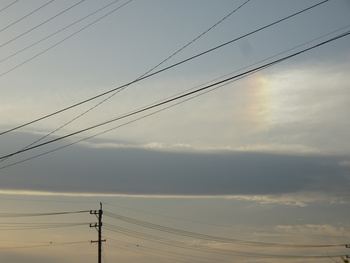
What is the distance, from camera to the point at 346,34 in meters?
25.2

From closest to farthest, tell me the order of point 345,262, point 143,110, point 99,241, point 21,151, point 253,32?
1. point 345,262
2. point 253,32
3. point 143,110
4. point 21,151
5. point 99,241

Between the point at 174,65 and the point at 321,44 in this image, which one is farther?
the point at 174,65

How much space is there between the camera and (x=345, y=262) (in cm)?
2466

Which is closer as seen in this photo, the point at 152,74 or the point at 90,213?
the point at 152,74

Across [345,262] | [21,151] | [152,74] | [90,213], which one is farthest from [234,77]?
[90,213]

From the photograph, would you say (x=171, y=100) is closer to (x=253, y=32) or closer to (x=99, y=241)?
(x=253, y=32)

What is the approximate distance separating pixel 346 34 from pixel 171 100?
726 centimetres

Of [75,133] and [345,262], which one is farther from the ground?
[75,133]

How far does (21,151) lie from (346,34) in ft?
59.7

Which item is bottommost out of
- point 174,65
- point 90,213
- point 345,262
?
point 345,262

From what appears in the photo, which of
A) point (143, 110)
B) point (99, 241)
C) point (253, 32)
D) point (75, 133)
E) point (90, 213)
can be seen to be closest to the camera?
point (253, 32)

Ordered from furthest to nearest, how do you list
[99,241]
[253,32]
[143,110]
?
[99,241]
[143,110]
[253,32]

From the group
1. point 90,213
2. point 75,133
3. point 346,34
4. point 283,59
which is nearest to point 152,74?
point 75,133

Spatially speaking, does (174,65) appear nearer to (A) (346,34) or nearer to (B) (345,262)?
(A) (346,34)
